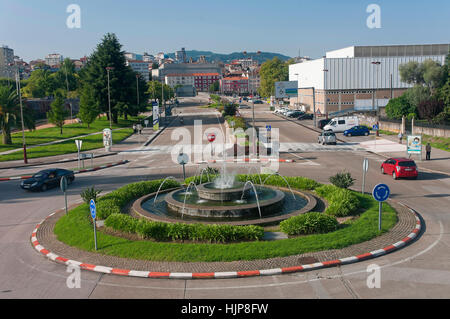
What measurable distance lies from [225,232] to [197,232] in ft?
3.20

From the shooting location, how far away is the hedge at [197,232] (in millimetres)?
14117

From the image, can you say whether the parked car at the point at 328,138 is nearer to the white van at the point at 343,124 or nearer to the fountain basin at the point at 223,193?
the white van at the point at 343,124

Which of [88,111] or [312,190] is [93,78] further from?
[312,190]

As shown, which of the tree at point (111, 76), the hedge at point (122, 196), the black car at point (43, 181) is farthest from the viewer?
the tree at point (111, 76)

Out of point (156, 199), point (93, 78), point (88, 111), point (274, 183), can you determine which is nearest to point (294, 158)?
point (274, 183)

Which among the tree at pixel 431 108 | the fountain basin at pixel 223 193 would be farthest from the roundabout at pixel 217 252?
the tree at pixel 431 108

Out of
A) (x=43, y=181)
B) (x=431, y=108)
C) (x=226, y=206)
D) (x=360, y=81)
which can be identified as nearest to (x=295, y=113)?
(x=360, y=81)

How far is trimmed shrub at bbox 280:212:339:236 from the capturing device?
14.7 m

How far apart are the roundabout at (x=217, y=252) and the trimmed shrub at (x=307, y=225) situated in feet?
1.29

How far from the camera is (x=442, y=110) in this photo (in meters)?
48.2

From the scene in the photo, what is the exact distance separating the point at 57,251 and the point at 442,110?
46847mm

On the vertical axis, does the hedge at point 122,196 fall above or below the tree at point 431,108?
below

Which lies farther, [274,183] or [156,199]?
[274,183]
